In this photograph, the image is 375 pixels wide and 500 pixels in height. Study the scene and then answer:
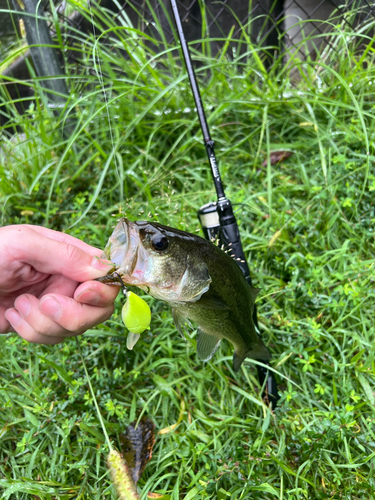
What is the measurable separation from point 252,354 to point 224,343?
392 mm

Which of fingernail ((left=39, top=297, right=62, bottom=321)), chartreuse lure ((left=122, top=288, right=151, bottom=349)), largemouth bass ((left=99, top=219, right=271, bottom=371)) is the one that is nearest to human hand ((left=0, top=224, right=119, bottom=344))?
fingernail ((left=39, top=297, right=62, bottom=321))

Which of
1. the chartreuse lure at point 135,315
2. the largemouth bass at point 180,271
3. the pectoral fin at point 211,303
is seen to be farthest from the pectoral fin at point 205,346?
the chartreuse lure at point 135,315

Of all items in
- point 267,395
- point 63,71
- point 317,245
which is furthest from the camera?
point 63,71

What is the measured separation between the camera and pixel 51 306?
4.79 feet

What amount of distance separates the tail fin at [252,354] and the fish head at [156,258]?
0.68 m

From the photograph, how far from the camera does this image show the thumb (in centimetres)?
146

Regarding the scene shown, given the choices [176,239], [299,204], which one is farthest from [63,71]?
[176,239]

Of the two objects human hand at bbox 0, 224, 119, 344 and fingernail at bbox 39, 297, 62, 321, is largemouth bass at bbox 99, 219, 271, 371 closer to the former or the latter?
human hand at bbox 0, 224, 119, 344

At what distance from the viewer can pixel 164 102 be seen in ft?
9.50

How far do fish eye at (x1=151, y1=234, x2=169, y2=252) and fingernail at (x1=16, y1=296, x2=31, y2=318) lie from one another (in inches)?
28.7

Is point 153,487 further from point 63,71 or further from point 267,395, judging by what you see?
point 63,71

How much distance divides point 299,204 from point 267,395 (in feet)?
4.66

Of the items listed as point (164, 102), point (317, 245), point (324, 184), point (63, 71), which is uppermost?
point (63, 71)

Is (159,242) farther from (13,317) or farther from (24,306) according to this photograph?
(13,317)
